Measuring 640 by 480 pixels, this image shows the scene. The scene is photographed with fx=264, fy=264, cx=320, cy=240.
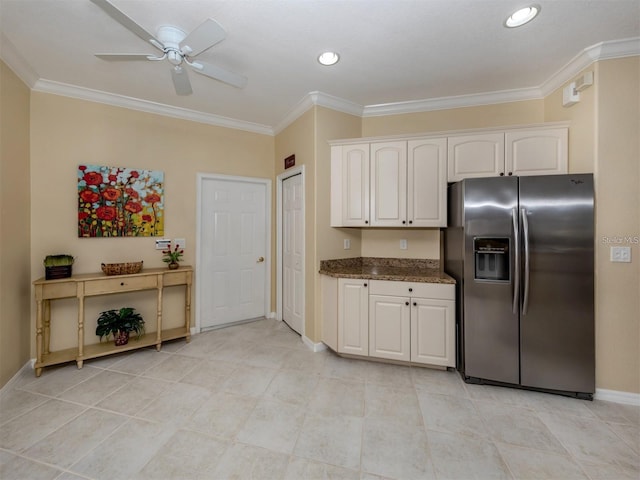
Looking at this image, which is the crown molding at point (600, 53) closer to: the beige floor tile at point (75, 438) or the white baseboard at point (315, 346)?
the white baseboard at point (315, 346)

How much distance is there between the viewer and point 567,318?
209 centimetres

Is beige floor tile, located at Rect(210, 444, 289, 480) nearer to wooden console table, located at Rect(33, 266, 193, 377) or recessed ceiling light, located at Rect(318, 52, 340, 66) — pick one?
wooden console table, located at Rect(33, 266, 193, 377)

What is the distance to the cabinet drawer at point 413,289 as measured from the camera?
2.43 metres

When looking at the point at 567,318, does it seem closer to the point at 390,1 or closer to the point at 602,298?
the point at 602,298

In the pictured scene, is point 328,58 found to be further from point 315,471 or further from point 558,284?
point 315,471

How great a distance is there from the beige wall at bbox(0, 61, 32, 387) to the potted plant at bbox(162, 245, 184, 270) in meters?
1.14

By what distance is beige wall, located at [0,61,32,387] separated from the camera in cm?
215

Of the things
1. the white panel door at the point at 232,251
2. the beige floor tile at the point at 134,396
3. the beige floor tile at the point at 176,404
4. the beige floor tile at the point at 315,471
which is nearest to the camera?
the beige floor tile at the point at 315,471

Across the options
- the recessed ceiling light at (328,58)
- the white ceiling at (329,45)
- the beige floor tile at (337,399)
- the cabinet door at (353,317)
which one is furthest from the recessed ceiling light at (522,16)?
the beige floor tile at (337,399)

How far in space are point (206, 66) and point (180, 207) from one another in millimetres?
1824

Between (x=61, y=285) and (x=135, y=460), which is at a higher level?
(x=61, y=285)

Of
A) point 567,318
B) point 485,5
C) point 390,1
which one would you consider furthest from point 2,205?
point 567,318

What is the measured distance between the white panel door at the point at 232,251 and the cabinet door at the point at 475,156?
244 cm

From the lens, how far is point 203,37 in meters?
1.63
